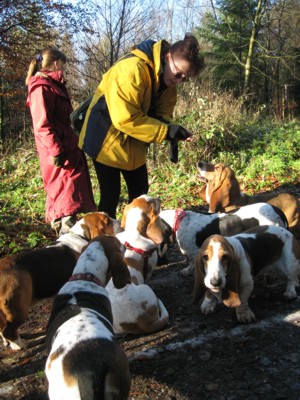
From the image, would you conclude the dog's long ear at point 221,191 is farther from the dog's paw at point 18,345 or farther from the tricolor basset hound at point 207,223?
the dog's paw at point 18,345

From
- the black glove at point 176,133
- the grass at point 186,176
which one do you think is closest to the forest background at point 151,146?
the grass at point 186,176

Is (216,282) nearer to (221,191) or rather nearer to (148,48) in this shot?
(148,48)

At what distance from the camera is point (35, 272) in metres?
3.80

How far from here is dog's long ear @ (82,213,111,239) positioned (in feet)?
14.0

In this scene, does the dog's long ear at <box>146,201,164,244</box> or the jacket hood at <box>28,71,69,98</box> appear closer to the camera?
the dog's long ear at <box>146,201,164,244</box>

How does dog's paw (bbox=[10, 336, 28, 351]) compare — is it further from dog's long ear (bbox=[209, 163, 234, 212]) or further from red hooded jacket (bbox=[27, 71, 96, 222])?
dog's long ear (bbox=[209, 163, 234, 212])

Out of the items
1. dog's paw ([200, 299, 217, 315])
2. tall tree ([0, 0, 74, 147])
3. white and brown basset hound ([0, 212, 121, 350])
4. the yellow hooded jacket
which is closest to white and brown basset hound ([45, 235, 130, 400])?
white and brown basset hound ([0, 212, 121, 350])

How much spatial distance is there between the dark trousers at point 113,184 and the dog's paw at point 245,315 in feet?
6.41

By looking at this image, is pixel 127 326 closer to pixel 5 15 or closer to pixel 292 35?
pixel 5 15

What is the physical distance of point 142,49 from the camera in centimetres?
437

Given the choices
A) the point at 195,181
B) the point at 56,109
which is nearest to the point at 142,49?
the point at 56,109

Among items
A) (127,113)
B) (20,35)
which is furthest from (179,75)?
(20,35)

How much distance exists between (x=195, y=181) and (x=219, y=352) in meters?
5.87

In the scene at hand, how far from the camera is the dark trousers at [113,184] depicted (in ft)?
15.4
